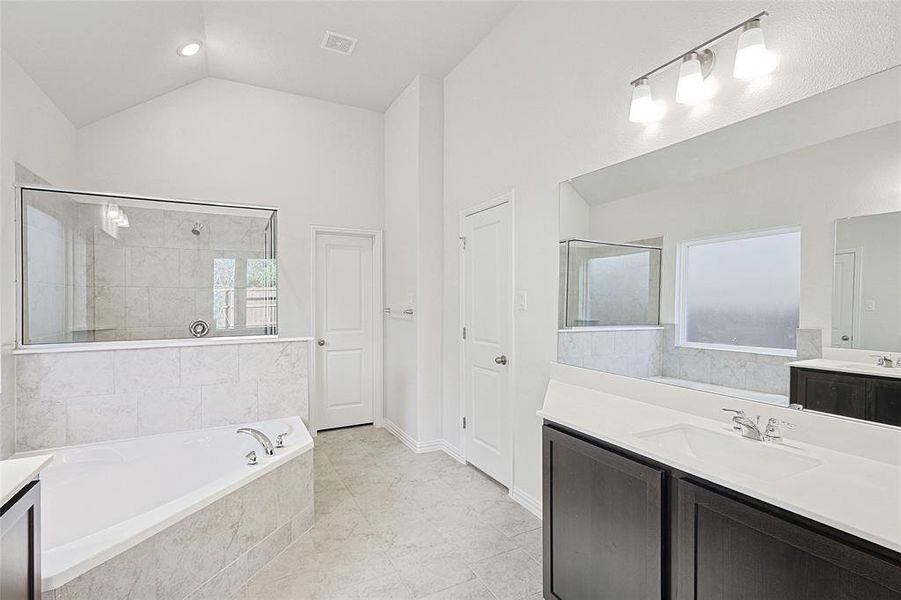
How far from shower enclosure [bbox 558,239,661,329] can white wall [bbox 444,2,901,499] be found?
0.44 ft

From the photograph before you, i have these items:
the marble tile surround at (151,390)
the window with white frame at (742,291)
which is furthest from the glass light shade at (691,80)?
the marble tile surround at (151,390)

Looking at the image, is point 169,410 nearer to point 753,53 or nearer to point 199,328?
point 199,328

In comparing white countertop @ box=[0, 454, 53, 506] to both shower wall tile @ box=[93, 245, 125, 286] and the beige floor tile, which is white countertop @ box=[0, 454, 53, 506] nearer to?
the beige floor tile

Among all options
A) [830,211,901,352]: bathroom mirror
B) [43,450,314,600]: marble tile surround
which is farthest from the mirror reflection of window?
[830,211,901,352]: bathroom mirror

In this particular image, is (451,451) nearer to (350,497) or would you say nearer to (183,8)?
(350,497)

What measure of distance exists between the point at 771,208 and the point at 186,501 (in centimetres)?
252

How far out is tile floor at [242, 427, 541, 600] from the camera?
2094 millimetres

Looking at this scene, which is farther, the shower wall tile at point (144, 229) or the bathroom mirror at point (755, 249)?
the shower wall tile at point (144, 229)

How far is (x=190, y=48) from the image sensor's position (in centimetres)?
344

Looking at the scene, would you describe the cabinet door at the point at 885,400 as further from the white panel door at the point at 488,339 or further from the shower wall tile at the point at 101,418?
the shower wall tile at the point at 101,418

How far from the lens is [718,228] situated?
180 cm

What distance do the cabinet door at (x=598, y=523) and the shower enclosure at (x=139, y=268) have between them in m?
2.29

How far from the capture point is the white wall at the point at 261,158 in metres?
3.81

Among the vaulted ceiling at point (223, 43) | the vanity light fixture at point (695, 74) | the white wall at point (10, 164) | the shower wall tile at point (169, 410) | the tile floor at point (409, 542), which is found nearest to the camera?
the vanity light fixture at point (695, 74)
